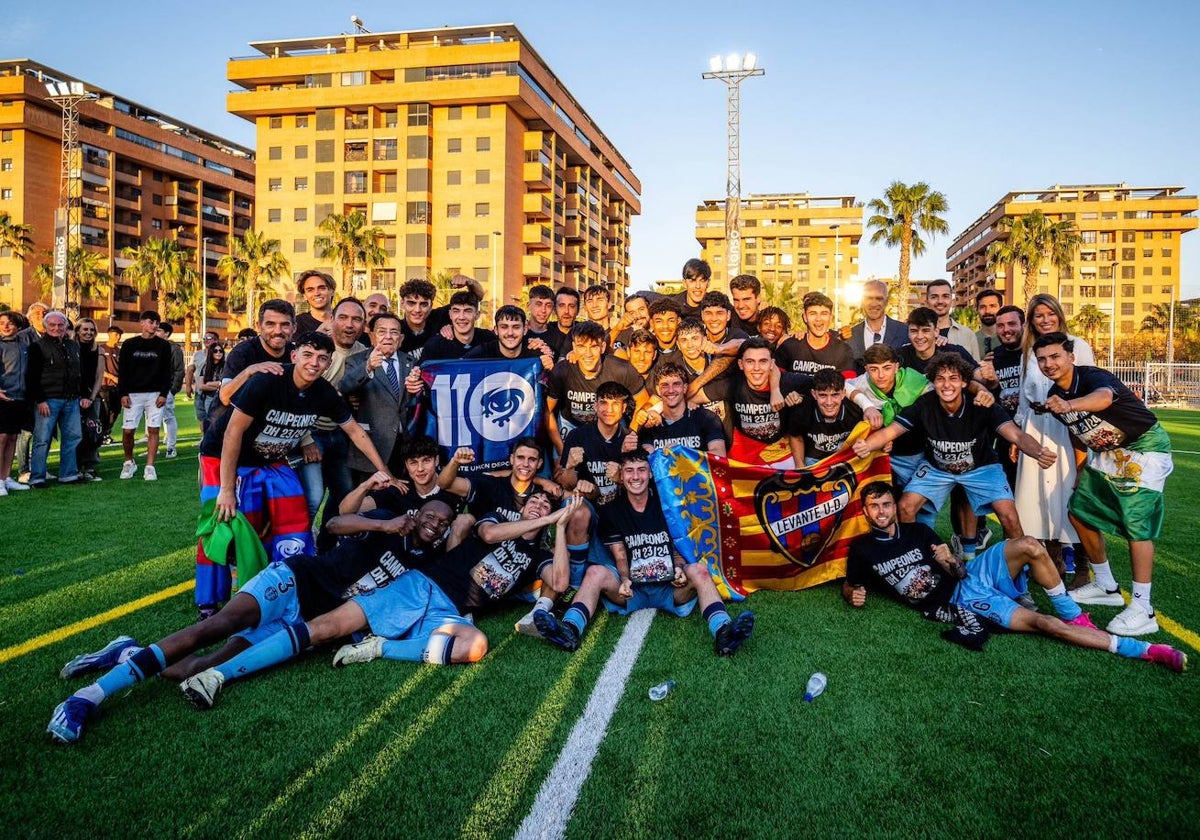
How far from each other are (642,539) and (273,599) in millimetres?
2495

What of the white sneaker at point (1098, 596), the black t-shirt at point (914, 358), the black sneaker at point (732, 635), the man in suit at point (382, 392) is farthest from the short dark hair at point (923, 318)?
the man in suit at point (382, 392)

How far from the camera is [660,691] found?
3855 millimetres

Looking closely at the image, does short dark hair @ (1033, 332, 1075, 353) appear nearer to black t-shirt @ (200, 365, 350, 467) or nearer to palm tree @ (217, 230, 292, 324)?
black t-shirt @ (200, 365, 350, 467)

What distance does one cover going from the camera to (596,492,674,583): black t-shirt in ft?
16.9

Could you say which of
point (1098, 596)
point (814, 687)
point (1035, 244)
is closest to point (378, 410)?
point (814, 687)

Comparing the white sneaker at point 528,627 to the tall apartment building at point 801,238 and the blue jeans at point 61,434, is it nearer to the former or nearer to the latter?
the blue jeans at point 61,434

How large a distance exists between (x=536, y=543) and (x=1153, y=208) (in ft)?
401

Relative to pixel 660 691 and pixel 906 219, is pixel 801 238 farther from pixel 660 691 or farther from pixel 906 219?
pixel 660 691

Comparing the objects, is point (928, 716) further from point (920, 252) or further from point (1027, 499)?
point (920, 252)

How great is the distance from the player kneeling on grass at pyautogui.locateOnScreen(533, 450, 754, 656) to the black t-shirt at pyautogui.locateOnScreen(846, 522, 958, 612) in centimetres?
103

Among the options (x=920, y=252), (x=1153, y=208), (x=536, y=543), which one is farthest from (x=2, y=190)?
(x=1153, y=208)

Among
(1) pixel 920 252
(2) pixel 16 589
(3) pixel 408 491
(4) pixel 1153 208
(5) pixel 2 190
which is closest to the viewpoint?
(3) pixel 408 491

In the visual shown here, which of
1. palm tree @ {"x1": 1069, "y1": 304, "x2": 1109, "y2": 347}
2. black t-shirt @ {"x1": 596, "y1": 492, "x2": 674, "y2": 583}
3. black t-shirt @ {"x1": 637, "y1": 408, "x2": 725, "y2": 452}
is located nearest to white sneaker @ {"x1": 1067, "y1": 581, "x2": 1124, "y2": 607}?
black t-shirt @ {"x1": 637, "y1": 408, "x2": 725, "y2": 452}

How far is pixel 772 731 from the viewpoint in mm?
3463
